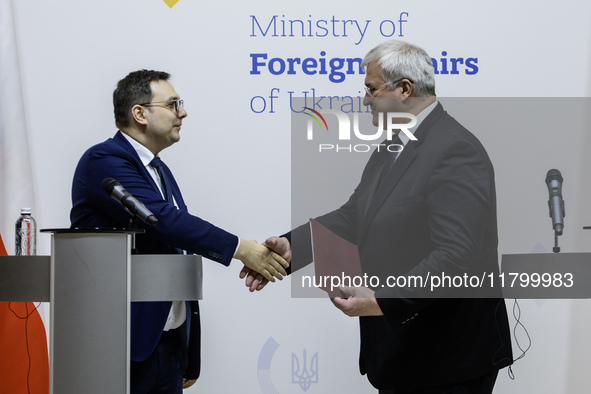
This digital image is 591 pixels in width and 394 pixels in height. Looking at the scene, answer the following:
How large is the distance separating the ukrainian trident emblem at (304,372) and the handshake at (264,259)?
650mm

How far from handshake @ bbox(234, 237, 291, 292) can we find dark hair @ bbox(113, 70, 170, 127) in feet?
2.55

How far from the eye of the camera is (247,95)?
3643 mm

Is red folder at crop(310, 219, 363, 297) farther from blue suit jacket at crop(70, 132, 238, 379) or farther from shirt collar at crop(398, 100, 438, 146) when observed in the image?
blue suit jacket at crop(70, 132, 238, 379)

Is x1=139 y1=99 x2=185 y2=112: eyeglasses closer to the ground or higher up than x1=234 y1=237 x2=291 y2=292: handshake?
higher up

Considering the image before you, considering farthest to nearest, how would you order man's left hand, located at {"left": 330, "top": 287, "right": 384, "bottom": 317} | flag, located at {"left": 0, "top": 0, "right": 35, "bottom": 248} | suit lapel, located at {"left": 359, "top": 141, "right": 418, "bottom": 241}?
flag, located at {"left": 0, "top": 0, "right": 35, "bottom": 248}, suit lapel, located at {"left": 359, "top": 141, "right": 418, "bottom": 241}, man's left hand, located at {"left": 330, "top": 287, "right": 384, "bottom": 317}

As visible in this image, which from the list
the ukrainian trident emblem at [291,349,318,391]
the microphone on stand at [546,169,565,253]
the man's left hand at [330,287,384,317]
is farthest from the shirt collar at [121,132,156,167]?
the microphone on stand at [546,169,565,253]

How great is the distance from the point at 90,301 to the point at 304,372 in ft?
6.40

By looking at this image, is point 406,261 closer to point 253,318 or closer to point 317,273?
point 317,273

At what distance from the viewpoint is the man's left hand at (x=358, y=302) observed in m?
2.18

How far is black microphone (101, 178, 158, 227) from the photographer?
1.93 metres

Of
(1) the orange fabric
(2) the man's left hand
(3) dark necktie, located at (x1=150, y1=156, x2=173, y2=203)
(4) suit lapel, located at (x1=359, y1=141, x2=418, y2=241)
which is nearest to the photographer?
(2) the man's left hand

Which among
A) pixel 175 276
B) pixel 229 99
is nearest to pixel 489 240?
pixel 175 276

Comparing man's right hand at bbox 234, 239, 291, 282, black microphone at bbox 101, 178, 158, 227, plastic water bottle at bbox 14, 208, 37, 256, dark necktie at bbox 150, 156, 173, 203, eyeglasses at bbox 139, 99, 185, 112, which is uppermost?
eyeglasses at bbox 139, 99, 185, 112

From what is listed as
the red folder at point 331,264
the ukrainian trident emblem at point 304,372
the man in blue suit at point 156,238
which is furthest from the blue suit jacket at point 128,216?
the ukrainian trident emblem at point 304,372
